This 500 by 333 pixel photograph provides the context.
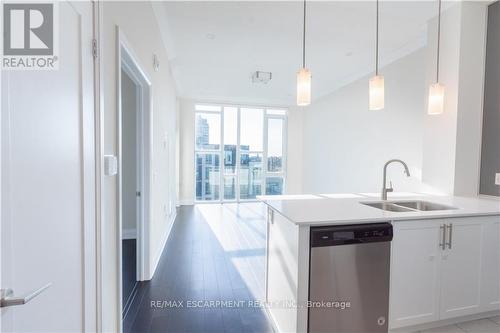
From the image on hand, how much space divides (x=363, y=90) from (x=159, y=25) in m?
3.94

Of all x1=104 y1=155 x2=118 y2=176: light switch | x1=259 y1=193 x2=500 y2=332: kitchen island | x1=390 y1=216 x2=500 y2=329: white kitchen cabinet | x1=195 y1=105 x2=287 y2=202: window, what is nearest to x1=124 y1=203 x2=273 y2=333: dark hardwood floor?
x1=259 y1=193 x2=500 y2=332: kitchen island

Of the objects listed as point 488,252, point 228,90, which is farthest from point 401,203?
point 228,90

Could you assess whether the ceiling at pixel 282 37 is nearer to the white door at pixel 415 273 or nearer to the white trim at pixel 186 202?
the white door at pixel 415 273

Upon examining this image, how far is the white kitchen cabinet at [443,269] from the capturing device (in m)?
1.86

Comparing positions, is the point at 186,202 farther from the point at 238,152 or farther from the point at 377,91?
the point at 377,91

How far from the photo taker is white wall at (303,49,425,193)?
381cm

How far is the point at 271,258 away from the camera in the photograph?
216 cm

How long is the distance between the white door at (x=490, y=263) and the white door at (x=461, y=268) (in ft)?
0.18

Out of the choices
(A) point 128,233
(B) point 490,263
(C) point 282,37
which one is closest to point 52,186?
(B) point 490,263

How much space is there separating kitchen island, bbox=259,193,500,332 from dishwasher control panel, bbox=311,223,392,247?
0.12ft

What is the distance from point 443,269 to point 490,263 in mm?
498

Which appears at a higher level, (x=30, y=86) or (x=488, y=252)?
(x=30, y=86)

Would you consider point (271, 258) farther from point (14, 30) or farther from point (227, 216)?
point (227, 216)

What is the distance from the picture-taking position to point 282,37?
3.49 meters
